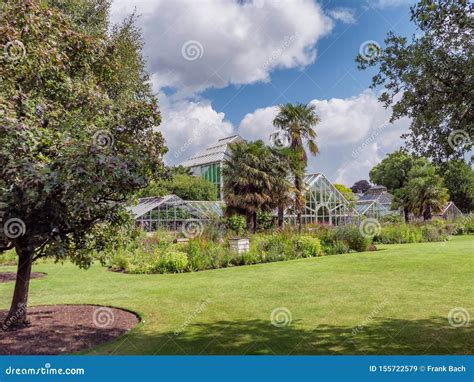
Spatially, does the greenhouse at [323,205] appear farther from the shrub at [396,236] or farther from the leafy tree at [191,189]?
the leafy tree at [191,189]

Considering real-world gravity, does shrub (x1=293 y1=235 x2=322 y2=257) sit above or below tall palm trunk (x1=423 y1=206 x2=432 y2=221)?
below

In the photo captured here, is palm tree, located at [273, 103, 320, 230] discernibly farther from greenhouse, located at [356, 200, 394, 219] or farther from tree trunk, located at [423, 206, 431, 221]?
tree trunk, located at [423, 206, 431, 221]

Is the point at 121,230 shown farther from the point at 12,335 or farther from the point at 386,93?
the point at 386,93

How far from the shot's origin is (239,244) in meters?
17.4

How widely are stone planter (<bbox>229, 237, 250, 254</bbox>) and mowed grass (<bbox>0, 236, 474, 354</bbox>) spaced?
269cm

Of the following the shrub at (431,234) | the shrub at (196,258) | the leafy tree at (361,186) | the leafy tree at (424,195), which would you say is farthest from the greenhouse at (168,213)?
the leafy tree at (361,186)

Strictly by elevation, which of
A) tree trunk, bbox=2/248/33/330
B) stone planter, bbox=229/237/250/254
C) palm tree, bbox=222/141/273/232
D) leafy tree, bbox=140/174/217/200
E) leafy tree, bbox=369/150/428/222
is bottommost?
tree trunk, bbox=2/248/33/330

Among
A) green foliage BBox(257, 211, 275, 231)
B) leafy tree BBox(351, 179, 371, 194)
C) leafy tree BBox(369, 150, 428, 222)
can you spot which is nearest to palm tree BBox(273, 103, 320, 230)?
green foliage BBox(257, 211, 275, 231)

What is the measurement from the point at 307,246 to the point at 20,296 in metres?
14.0

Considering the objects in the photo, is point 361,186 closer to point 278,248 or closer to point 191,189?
point 191,189

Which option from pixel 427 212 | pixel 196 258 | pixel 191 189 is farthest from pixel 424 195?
pixel 196 258

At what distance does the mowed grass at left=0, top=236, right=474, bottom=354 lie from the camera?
5.71 metres

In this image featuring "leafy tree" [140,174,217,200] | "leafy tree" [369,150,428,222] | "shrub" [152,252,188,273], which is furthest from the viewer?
"leafy tree" [369,150,428,222]

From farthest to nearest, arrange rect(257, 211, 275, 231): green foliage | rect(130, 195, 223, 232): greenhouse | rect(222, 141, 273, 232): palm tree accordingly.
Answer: rect(130, 195, 223, 232): greenhouse → rect(257, 211, 275, 231): green foliage → rect(222, 141, 273, 232): palm tree
